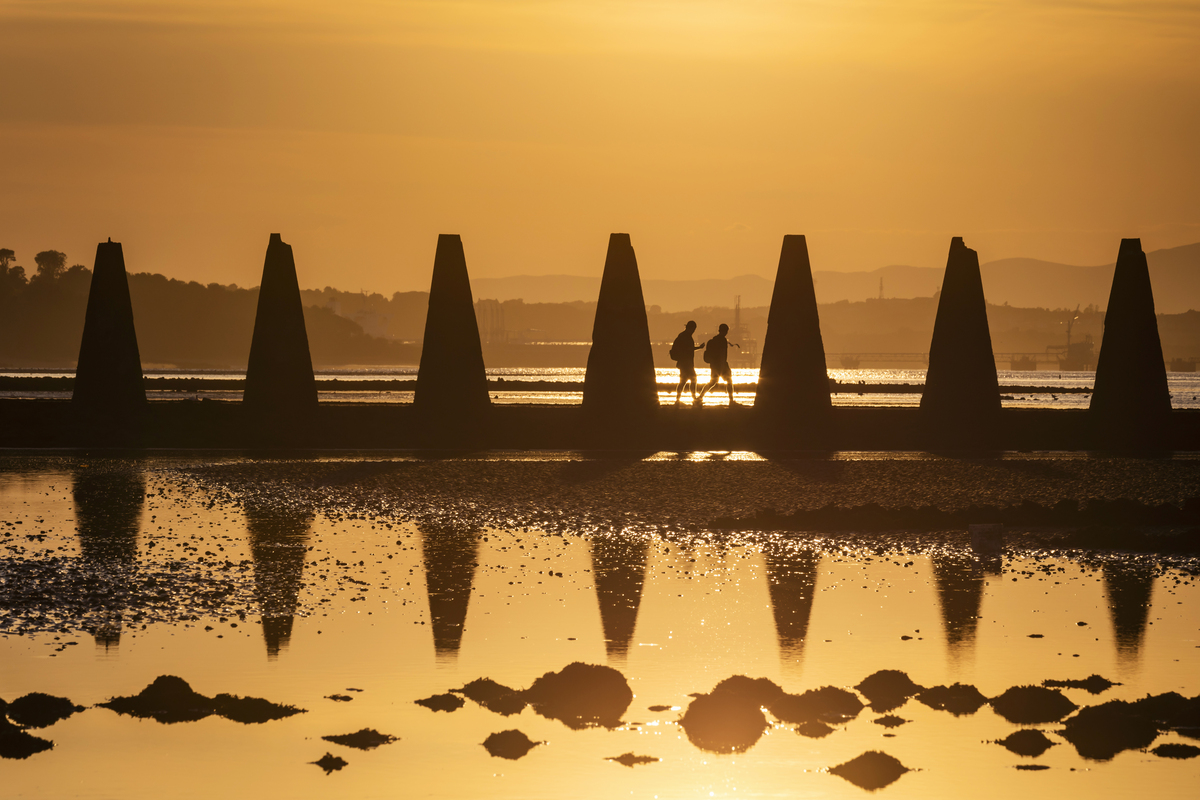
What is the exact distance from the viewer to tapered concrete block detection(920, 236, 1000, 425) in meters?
27.8

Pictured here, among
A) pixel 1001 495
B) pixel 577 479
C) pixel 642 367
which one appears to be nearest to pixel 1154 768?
pixel 1001 495

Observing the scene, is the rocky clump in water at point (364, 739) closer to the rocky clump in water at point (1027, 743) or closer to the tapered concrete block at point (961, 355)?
the rocky clump in water at point (1027, 743)

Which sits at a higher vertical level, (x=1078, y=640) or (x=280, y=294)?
(x=280, y=294)

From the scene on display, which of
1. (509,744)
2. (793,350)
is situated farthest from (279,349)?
(509,744)

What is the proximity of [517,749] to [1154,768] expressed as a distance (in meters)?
3.20

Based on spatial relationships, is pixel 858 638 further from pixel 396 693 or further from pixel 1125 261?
pixel 1125 261

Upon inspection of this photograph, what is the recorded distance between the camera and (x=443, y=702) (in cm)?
766

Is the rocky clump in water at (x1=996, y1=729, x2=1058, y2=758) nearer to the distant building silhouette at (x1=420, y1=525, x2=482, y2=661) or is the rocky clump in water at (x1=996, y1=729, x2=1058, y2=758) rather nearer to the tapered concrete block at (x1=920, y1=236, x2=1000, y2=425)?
the distant building silhouette at (x1=420, y1=525, x2=482, y2=661)

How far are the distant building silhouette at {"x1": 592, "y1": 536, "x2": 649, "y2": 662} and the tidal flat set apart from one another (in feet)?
0.18


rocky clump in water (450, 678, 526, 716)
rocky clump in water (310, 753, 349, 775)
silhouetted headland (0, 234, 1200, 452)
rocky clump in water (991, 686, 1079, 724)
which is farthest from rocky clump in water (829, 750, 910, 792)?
silhouetted headland (0, 234, 1200, 452)

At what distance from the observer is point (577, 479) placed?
67.6ft

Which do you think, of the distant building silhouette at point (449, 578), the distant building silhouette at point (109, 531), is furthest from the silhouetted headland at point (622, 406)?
the distant building silhouette at point (449, 578)

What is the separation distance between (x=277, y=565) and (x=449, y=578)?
5.84 ft

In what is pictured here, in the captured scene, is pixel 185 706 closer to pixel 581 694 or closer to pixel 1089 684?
pixel 581 694
